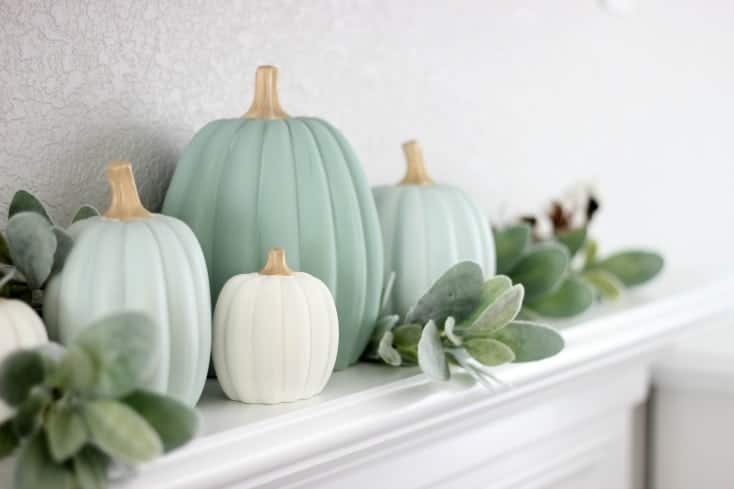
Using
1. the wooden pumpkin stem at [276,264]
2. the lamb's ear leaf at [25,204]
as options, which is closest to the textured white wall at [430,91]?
the lamb's ear leaf at [25,204]

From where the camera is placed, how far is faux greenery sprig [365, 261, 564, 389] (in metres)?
0.58

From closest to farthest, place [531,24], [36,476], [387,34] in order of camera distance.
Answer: [36,476] → [387,34] → [531,24]

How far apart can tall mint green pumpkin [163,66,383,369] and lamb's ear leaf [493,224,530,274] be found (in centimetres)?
24

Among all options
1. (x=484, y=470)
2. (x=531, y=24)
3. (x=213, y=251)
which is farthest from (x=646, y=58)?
(x=213, y=251)

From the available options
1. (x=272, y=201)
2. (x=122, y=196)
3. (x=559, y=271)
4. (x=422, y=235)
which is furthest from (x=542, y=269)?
(x=122, y=196)

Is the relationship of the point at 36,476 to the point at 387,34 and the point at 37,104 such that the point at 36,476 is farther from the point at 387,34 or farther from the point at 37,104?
the point at 387,34

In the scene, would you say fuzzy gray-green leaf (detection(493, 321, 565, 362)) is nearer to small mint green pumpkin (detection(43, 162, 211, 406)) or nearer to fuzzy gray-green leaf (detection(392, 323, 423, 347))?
fuzzy gray-green leaf (detection(392, 323, 423, 347))

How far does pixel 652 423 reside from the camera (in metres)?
1.11

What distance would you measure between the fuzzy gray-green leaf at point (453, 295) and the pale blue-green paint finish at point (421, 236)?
0.06 m

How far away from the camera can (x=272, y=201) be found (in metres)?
0.58

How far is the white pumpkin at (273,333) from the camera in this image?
1.72 ft

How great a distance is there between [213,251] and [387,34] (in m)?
0.33

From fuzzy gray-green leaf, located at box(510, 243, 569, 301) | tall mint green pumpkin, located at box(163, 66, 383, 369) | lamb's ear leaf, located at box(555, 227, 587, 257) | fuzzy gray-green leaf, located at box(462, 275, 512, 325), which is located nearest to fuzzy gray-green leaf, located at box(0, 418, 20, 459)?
tall mint green pumpkin, located at box(163, 66, 383, 369)

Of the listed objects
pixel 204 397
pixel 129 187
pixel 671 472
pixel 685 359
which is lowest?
pixel 671 472
